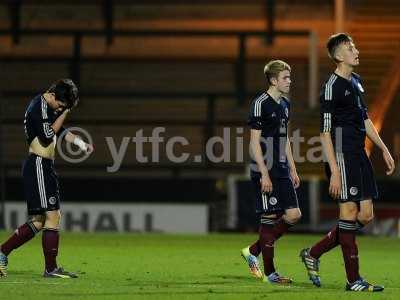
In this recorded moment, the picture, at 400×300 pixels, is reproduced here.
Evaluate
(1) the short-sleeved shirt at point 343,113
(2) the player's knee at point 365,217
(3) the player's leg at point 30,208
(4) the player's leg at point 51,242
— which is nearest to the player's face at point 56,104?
(3) the player's leg at point 30,208

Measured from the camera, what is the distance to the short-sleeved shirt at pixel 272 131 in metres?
10.5

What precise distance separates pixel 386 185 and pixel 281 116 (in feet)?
34.4

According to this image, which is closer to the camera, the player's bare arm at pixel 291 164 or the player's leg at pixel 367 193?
the player's leg at pixel 367 193

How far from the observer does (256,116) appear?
10430 millimetres

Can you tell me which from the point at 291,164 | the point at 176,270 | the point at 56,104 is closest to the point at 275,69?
the point at 291,164

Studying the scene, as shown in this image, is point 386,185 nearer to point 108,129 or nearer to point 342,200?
point 108,129

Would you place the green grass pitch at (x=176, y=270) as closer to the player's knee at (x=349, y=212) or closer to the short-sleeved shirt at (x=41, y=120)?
the player's knee at (x=349, y=212)

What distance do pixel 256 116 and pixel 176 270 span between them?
2223 millimetres

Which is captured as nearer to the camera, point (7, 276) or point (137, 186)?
point (7, 276)

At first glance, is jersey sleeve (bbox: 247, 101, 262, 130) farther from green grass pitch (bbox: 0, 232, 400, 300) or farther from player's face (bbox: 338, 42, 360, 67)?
green grass pitch (bbox: 0, 232, 400, 300)

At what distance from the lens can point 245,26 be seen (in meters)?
26.7

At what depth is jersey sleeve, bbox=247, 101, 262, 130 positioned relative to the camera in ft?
34.1

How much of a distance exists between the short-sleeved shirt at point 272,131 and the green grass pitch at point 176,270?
37.5 inches

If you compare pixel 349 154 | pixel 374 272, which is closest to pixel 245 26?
pixel 374 272
